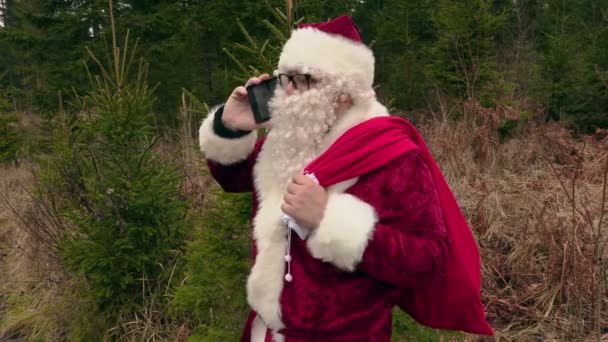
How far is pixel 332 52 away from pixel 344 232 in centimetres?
60

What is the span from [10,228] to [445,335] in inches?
203

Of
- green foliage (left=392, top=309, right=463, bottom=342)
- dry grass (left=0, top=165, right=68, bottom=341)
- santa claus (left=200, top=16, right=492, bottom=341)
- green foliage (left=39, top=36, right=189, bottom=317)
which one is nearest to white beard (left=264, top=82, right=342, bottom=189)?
santa claus (left=200, top=16, right=492, bottom=341)

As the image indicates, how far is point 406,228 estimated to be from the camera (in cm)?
144

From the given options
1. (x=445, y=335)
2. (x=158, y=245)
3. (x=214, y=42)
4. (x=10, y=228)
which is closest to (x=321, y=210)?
(x=445, y=335)

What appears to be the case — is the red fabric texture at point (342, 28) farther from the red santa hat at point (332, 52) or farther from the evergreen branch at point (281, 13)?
the evergreen branch at point (281, 13)

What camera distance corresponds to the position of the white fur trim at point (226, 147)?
72.9 inches

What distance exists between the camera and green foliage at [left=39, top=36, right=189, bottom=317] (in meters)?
3.18

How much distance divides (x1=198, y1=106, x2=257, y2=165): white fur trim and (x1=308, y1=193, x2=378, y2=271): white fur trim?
0.55 metres

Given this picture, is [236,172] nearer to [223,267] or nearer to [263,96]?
[263,96]

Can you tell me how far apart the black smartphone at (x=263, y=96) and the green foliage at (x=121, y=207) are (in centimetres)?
170

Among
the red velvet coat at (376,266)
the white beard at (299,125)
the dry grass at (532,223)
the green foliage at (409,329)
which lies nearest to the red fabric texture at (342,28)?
the white beard at (299,125)

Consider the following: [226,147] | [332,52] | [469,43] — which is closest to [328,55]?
[332,52]

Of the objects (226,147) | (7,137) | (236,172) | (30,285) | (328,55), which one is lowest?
(7,137)

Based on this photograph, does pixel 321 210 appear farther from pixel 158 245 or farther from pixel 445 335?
pixel 158 245
